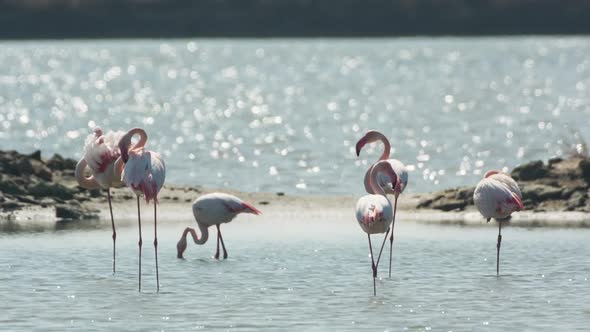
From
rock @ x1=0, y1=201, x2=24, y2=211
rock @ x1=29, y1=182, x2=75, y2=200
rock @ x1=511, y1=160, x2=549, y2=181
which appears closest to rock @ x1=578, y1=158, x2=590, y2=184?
rock @ x1=511, y1=160, x2=549, y2=181

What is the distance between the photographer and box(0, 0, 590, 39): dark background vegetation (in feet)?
382

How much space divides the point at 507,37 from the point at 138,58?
38.9 m

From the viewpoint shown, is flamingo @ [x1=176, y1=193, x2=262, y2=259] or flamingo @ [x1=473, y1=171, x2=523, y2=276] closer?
flamingo @ [x1=473, y1=171, x2=523, y2=276]

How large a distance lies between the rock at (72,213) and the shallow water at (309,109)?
16.6 ft

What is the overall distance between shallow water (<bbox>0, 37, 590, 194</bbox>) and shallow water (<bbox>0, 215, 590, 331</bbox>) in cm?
619

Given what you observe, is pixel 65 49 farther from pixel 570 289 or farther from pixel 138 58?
pixel 570 289

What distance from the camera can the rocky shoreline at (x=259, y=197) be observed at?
60.3 ft

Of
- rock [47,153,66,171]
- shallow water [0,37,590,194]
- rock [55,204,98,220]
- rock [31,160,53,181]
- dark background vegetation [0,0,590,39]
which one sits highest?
dark background vegetation [0,0,590,39]

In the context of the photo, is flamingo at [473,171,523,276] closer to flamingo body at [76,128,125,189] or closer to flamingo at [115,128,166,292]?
flamingo at [115,128,166,292]

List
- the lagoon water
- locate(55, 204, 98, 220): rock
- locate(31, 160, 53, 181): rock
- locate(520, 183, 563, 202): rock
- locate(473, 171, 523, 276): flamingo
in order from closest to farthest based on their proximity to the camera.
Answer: the lagoon water, locate(473, 171, 523, 276): flamingo, locate(55, 204, 98, 220): rock, locate(520, 183, 563, 202): rock, locate(31, 160, 53, 181): rock

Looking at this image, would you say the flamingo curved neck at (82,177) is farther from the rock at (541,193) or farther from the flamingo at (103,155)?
the rock at (541,193)

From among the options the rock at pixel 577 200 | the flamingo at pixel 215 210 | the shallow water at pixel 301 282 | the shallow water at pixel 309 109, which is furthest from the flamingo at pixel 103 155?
the shallow water at pixel 309 109

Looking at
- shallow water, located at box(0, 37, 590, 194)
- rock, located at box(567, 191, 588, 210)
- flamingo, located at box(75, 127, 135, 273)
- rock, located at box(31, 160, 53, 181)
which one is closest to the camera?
flamingo, located at box(75, 127, 135, 273)

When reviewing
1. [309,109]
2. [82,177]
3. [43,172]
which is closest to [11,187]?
[43,172]
